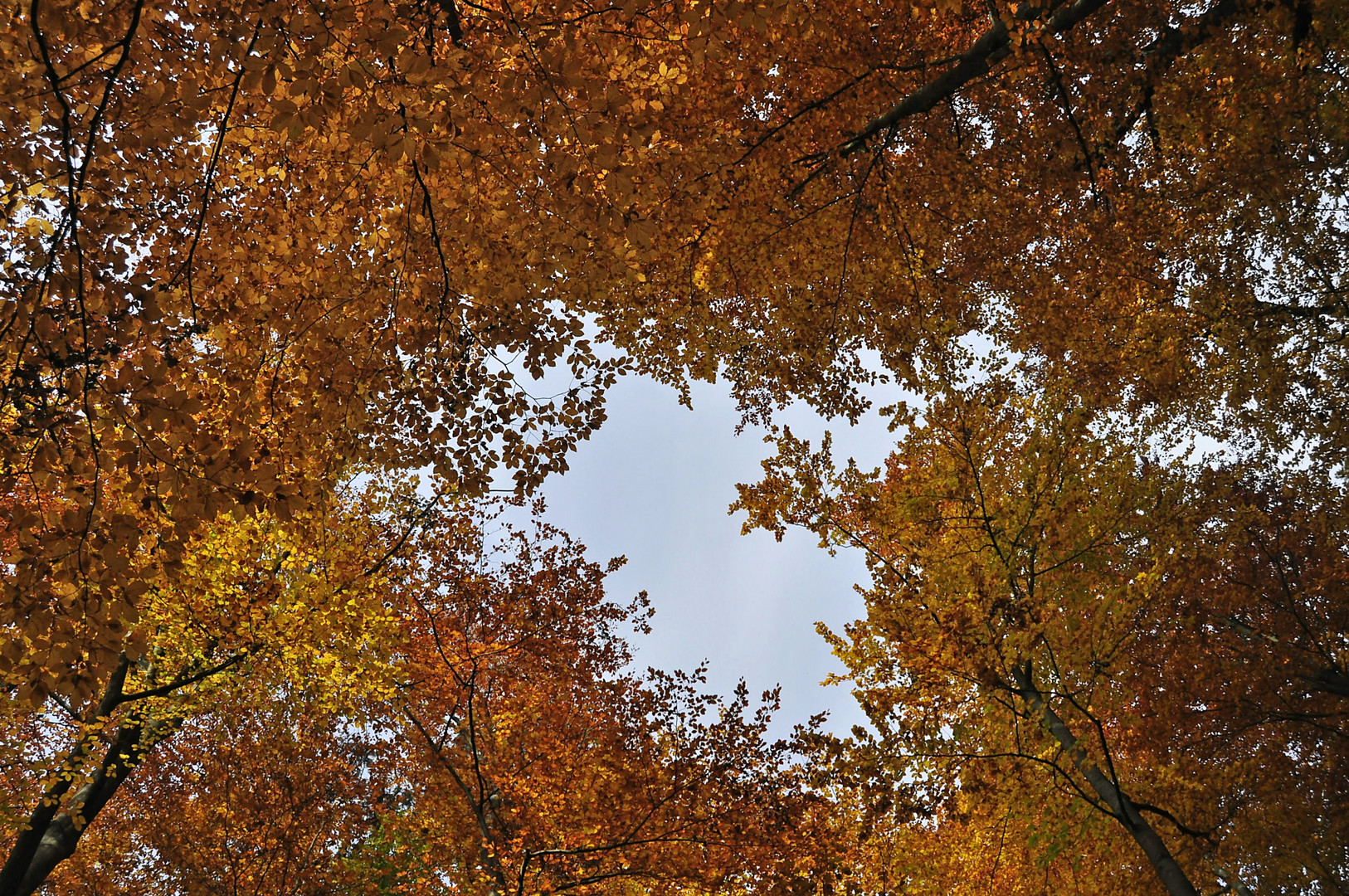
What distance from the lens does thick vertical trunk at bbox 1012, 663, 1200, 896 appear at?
5.59m

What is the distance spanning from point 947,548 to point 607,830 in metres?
4.95

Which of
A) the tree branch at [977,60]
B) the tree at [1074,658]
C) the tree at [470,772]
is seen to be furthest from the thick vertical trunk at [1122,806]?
the tree branch at [977,60]

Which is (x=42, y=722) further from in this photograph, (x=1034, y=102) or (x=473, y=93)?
(x=1034, y=102)

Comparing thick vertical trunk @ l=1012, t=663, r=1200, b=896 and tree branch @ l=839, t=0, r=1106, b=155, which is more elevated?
tree branch @ l=839, t=0, r=1106, b=155

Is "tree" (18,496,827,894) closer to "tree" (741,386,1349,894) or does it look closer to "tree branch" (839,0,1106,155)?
"tree" (741,386,1349,894)

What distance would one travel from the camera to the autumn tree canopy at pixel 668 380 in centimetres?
297

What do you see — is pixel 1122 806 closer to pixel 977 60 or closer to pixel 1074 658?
pixel 1074 658

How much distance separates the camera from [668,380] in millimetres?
9742

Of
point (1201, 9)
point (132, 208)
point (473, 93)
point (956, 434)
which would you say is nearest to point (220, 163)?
point (132, 208)

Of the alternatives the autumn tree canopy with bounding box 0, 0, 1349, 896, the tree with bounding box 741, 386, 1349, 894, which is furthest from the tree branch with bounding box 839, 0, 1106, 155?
the tree with bounding box 741, 386, 1349, 894

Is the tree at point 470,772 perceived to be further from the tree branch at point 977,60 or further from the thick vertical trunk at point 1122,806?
the tree branch at point 977,60

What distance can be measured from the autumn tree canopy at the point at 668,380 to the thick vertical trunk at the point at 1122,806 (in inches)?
1.5

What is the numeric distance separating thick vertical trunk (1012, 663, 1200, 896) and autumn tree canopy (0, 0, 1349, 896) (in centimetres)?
4

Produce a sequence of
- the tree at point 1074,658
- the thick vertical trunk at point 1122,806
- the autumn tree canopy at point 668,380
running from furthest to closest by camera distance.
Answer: the tree at point 1074,658
the thick vertical trunk at point 1122,806
the autumn tree canopy at point 668,380
